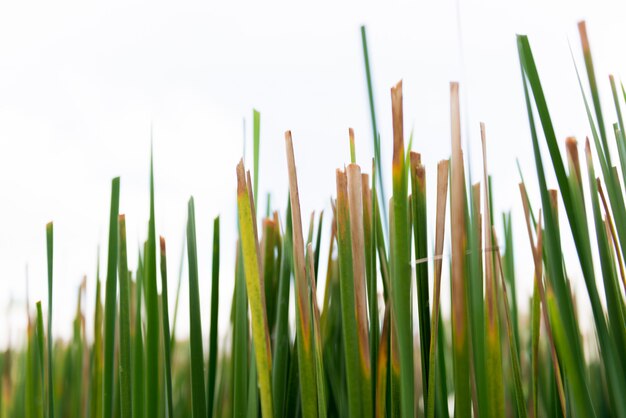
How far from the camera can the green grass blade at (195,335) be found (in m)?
0.67

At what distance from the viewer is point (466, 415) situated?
0.54 m

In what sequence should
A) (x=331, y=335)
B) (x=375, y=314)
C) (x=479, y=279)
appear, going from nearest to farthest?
(x=479, y=279), (x=375, y=314), (x=331, y=335)

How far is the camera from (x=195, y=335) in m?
0.69

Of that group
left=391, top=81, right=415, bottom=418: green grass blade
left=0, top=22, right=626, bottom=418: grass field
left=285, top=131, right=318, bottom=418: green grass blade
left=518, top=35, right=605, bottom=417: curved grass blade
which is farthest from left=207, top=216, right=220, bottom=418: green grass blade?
left=518, top=35, right=605, bottom=417: curved grass blade

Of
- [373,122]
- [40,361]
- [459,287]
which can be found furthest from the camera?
[40,361]

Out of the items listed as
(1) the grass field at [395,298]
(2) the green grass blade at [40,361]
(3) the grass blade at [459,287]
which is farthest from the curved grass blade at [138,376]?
(3) the grass blade at [459,287]

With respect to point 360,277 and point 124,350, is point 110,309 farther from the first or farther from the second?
point 360,277

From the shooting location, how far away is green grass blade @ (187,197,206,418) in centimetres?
67

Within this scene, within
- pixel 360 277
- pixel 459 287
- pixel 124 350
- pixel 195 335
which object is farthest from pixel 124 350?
pixel 459 287

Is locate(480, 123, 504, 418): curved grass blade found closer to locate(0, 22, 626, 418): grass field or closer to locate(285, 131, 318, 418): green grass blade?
locate(0, 22, 626, 418): grass field

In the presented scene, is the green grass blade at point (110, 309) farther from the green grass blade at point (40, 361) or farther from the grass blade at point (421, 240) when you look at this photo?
the grass blade at point (421, 240)

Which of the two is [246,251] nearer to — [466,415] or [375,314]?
[375,314]

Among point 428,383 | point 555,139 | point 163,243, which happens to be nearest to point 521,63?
point 555,139

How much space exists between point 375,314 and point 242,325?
0.16 m
